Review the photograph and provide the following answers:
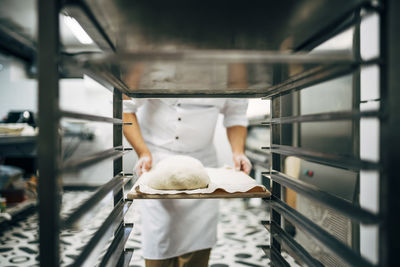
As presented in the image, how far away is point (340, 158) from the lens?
0.46 metres

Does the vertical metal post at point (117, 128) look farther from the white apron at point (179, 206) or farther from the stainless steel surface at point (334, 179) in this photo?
the stainless steel surface at point (334, 179)

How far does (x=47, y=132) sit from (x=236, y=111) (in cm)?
118

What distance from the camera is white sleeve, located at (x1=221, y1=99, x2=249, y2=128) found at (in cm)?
146

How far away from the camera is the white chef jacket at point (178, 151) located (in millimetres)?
1262

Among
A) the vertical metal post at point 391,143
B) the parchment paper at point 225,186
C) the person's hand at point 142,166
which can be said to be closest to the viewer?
the vertical metal post at point 391,143

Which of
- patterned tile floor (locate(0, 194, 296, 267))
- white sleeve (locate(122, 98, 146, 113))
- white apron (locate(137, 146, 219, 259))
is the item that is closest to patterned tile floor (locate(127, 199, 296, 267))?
patterned tile floor (locate(0, 194, 296, 267))

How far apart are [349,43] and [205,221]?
41.2 inches

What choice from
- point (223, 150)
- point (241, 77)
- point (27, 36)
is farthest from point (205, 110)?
point (27, 36)

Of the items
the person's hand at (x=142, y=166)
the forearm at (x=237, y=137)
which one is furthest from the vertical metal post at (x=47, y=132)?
the forearm at (x=237, y=137)

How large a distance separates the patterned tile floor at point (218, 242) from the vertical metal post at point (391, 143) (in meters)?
1.34

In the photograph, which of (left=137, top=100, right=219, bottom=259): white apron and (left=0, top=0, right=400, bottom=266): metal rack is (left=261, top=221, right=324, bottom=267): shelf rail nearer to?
(left=0, top=0, right=400, bottom=266): metal rack

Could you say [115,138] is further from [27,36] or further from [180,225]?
[27,36]

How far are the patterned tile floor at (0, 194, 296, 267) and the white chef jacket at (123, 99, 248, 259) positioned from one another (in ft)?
1.08

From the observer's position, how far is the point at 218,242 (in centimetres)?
220
